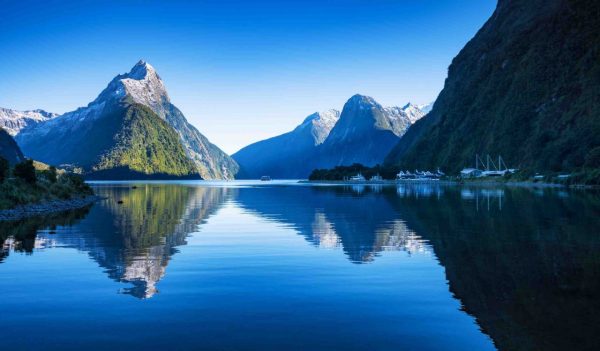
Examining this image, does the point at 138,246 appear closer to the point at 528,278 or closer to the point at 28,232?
the point at 28,232

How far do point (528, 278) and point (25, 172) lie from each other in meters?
75.2

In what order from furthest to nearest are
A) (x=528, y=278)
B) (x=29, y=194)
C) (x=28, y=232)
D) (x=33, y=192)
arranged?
(x=33, y=192), (x=29, y=194), (x=28, y=232), (x=528, y=278)

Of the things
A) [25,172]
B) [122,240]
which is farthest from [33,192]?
[122,240]

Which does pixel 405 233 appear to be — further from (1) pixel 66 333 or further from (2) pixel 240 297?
(1) pixel 66 333

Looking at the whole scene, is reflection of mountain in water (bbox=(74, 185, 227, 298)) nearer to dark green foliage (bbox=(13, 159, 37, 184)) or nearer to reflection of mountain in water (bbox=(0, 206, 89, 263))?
reflection of mountain in water (bbox=(0, 206, 89, 263))

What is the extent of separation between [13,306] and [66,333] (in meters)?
4.68

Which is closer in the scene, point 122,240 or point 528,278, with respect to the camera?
point 528,278

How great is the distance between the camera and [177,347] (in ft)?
43.2

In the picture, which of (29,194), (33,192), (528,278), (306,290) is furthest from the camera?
(33,192)

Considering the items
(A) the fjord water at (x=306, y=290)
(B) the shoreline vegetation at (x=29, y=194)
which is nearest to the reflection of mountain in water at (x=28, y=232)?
(A) the fjord water at (x=306, y=290)

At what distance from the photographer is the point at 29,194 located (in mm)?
68625

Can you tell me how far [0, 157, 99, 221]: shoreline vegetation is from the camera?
57675 mm

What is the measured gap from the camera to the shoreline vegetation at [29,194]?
2271 inches

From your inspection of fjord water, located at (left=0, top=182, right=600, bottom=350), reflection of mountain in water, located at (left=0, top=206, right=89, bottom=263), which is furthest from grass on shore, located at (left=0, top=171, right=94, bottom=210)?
fjord water, located at (left=0, top=182, right=600, bottom=350)
